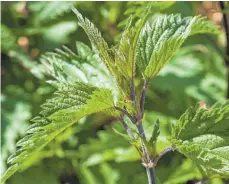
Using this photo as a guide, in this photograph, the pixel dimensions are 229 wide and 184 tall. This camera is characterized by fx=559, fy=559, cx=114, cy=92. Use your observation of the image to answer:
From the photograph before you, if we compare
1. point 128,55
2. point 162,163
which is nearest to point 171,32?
point 128,55

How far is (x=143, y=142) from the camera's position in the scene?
2.82 feet

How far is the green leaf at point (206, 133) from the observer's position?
0.84 meters

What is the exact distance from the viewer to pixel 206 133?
0.87 meters

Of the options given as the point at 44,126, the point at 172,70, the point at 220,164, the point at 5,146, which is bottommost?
the point at 220,164

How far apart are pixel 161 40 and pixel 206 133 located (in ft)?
0.58

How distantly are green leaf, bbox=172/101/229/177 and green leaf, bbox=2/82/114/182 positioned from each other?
0.39 ft

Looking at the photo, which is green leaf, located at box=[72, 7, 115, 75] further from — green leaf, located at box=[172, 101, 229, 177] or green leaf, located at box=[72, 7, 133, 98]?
green leaf, located at box=[172, 101, 229, 177]

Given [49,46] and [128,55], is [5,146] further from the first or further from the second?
Answer: [128,55]

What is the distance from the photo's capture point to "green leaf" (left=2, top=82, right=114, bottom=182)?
824 millimetres

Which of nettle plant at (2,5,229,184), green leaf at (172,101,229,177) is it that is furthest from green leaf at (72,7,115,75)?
green leaf at (172,101,229,177)

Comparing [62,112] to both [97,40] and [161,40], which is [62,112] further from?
[161,40]

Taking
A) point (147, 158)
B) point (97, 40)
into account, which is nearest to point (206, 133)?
point (147, 158)

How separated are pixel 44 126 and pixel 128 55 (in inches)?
6.5

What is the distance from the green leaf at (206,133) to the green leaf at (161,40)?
9 cm
